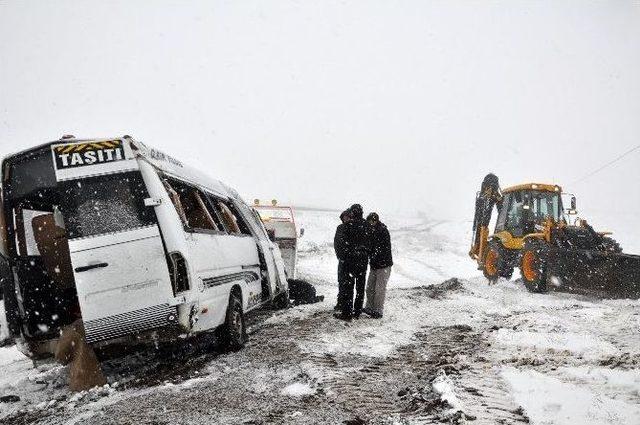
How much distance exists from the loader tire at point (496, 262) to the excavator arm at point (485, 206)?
261 mm

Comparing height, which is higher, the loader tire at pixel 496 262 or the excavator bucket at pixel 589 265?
the excavator bucket at pixel 589 265

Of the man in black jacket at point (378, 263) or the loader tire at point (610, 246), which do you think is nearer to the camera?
the man in black jacket at point (378, 263)

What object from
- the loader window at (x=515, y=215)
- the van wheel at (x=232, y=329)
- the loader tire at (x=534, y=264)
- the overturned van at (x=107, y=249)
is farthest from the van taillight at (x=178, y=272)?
the loader window at (x=515, y=215)

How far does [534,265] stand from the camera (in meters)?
11.4

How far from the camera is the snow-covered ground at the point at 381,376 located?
3.51 m

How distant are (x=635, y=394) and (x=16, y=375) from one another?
631cm

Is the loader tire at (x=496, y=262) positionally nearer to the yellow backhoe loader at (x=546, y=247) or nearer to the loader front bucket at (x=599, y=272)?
the yellow backhoe loader at (x=546, y=247)

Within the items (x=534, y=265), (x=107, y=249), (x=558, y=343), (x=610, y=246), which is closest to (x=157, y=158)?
(x=107, y=249)

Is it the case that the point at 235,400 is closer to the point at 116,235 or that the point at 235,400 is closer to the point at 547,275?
the point at 116,235

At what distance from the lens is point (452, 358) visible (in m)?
4.99

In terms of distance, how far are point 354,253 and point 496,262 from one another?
25.4 feet

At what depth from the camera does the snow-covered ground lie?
3.51 metres

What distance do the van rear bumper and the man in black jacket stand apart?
4042 mm

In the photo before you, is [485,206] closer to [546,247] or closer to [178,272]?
[546,247]
